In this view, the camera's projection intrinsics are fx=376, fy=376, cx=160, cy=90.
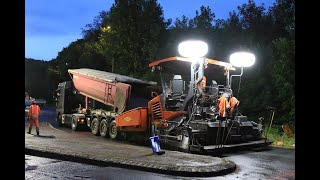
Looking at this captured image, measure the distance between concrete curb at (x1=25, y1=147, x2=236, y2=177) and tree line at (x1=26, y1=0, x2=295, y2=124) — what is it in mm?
10895

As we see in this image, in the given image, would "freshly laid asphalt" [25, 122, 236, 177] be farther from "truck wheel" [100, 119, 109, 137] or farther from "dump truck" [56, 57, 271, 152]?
"truck wheel" [100, 119, 109, 137]

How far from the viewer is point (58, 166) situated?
347 inches

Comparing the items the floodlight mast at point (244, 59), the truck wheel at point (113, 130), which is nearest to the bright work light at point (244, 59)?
the floodlight mast at point (244, 59)

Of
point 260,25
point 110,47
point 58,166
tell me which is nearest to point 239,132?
point 58,166

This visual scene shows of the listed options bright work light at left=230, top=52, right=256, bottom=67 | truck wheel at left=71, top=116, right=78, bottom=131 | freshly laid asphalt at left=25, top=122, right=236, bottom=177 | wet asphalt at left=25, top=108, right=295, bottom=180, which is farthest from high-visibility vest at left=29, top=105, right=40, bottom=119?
bright work light at left=230, top=52, right=256, bottom=67

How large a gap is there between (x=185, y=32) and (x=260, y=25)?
7228 millimetres

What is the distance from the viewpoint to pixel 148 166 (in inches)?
330

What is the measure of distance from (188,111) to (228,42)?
59.3 feet

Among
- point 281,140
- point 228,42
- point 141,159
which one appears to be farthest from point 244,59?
point 228,42

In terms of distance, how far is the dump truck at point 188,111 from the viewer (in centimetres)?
1141

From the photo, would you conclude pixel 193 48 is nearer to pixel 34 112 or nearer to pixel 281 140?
pixel 281 140

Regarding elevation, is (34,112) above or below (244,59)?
below

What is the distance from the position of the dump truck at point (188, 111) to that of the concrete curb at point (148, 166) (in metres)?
2.33
